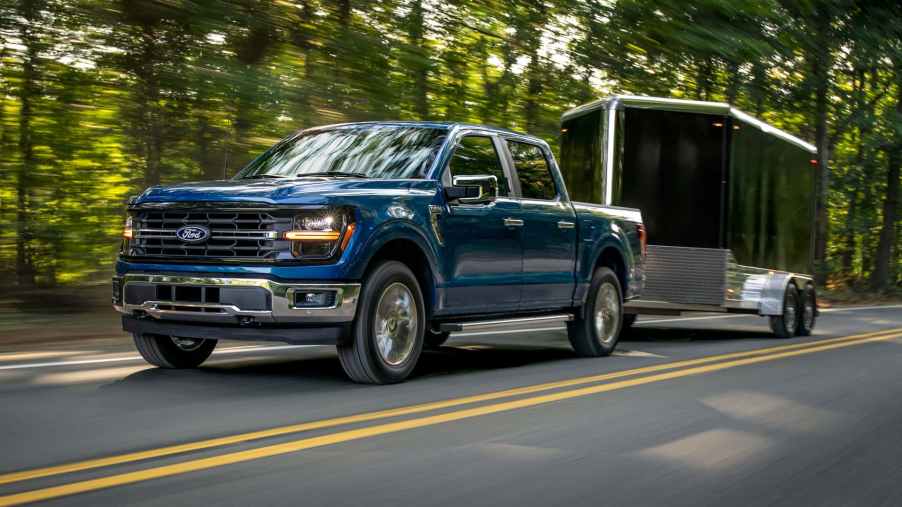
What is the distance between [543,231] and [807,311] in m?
7.81

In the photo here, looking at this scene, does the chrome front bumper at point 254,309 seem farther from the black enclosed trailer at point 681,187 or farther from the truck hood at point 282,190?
the black enclosed trailer at point 681,187

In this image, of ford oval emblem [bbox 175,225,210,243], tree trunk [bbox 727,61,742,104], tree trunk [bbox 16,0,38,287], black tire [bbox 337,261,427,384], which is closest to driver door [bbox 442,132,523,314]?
black tire [bbox 337,261,427,384]

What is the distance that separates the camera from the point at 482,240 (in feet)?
30.9

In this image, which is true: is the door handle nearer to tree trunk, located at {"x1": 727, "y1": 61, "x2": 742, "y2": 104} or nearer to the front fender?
the front fender

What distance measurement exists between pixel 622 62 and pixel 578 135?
721 centimetres

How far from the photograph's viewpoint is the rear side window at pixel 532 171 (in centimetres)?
1038

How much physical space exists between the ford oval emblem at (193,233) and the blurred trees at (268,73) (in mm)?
6633

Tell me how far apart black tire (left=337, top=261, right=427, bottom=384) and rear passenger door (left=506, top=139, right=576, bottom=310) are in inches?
71.6

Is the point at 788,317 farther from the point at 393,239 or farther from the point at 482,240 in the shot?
the point at 393,239

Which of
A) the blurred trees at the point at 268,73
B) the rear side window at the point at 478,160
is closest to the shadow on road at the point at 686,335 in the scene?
the blurred trees at the point at 268,73

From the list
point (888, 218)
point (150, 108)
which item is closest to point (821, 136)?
point (888, 218)

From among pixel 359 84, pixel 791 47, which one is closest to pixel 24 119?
pixel 359 84

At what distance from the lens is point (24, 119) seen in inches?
547

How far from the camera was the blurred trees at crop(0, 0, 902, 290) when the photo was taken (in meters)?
14.0
